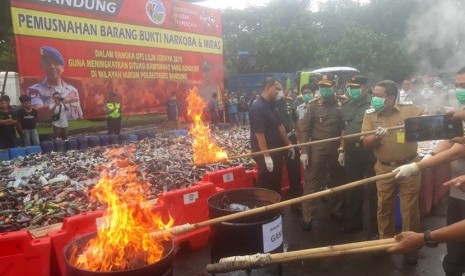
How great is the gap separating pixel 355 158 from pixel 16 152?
9565 millimetres

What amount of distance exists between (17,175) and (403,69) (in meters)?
33.3

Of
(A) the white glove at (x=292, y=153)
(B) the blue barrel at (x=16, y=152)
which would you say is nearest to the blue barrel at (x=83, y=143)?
(B) the blue barrel at (x=16, y=152)

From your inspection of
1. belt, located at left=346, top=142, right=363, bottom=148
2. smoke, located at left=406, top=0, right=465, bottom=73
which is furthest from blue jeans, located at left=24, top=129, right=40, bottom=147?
smoke, located at left=406, top=0, right=465, bottom=73

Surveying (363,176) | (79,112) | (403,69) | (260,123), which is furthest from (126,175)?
(403,69)

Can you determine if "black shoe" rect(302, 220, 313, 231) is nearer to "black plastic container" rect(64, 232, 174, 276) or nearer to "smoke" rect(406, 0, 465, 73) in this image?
"black plastic container" rect(64, 232, 174, 276)

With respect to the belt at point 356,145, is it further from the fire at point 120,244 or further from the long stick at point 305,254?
the fire at point 120,244

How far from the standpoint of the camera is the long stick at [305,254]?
108 inches

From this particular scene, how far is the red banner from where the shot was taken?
1291cm

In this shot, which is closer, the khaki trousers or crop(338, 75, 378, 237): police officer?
the khaki trousers

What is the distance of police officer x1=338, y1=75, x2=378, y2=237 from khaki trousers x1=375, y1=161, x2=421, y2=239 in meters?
0.82

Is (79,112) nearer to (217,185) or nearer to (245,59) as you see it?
(217,185)

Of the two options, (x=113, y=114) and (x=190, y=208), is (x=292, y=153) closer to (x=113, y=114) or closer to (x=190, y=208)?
(x=190, y=208)

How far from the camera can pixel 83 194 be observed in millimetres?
7055

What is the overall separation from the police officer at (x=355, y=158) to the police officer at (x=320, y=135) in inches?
6.6
